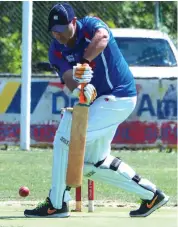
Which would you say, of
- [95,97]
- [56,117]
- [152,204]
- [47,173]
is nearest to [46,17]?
[56,117]

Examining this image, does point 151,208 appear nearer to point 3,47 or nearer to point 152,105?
point 152,105

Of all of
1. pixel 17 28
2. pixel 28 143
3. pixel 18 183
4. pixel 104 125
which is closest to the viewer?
pixel 104 125

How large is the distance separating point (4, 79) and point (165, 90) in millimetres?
2584

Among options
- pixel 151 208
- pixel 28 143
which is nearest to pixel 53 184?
pixel 151 208

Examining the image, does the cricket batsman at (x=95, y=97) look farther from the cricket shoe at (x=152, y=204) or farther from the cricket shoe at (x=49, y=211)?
the cricket shoe at (x=152, y=204)

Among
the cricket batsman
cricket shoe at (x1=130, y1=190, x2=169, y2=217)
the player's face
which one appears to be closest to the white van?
cricket shoe at (x1=130, y1=190, x2=169, y2=217)

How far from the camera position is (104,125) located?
23.3 feet

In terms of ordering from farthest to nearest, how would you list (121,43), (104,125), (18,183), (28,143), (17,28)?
(17,28)
(121,43)
(28,143)
(18,183)
(104,125)

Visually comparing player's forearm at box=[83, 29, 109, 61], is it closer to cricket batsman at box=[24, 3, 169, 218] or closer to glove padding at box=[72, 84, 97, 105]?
cricket batsman at box=[24, 3, 169, 218]

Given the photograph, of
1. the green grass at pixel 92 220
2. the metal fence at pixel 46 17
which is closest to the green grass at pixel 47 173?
the green grass at pixel 92 220

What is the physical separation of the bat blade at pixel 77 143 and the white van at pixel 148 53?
25.8 ft

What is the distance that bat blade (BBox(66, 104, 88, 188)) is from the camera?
673cm

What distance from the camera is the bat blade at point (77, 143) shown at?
265 inches

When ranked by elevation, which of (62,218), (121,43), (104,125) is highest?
(121,43)
